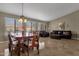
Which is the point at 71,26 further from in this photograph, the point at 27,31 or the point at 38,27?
the point at 27,31

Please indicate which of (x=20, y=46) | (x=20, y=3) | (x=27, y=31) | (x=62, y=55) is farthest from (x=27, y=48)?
(x=20, y=3)

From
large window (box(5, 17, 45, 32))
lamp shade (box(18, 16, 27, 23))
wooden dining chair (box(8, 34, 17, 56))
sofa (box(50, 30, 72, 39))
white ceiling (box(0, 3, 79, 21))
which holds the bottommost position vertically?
wooden dining chair (box(8, 34, 17, 56))

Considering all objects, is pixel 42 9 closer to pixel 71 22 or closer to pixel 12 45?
pixel 71 22

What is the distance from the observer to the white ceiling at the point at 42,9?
3024 millimetres

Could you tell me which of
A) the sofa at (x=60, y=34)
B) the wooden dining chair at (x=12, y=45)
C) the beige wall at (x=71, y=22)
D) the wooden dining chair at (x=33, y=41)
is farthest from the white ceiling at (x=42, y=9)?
the wooden dining chair at (x=12, y=45)

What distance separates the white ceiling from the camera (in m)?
3.02

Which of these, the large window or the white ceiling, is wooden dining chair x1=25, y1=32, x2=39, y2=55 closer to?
the large window

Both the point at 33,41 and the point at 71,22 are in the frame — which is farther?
the point at 33,41

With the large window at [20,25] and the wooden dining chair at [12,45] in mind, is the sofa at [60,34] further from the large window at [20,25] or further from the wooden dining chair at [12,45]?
the wooden dining chair at [12,45]

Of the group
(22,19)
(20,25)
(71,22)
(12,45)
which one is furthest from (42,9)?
(12,45)

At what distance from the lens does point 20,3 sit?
3053mm

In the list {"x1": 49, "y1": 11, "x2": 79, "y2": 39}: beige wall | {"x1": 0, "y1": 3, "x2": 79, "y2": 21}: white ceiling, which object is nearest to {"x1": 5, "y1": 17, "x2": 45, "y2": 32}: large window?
{"x1": 0, "y1": 3, "x2": 79, "y2": 21}: white ceiling


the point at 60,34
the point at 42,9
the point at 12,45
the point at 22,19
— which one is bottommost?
the point at 12,45

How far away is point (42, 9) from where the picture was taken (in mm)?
3109
